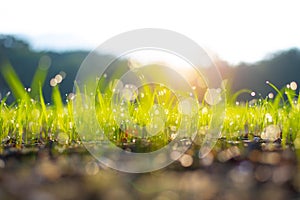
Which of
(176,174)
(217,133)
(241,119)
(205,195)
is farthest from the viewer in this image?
(241,119)

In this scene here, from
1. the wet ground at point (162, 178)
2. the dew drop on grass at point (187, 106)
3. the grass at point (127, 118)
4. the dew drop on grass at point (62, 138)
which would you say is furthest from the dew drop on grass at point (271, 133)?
the dew drop on grass at point (62, 138)

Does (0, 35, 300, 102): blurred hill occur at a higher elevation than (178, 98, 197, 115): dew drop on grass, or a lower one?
higher

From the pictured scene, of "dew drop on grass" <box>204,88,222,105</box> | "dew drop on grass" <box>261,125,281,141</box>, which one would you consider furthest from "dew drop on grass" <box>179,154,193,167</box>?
"dew drop on grass" <box>204,88,222,105</box>

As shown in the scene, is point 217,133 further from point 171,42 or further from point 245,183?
point 245,183

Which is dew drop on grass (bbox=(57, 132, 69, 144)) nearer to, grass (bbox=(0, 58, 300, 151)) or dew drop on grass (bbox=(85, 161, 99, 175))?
grass (bbox=(0, 58, 300, 151))

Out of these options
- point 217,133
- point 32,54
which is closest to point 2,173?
point 217,133

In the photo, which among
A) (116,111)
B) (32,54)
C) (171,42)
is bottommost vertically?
(116,111)
